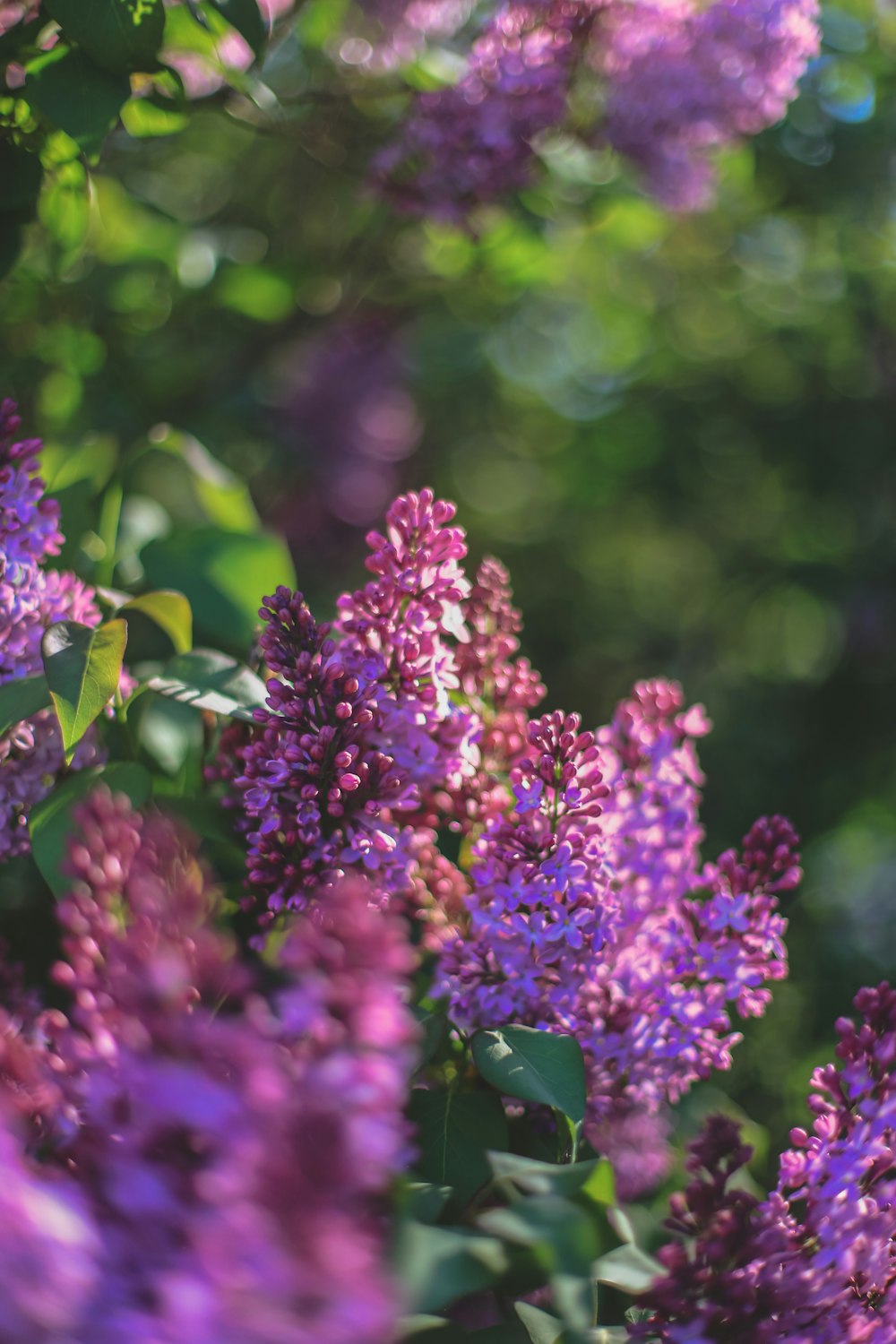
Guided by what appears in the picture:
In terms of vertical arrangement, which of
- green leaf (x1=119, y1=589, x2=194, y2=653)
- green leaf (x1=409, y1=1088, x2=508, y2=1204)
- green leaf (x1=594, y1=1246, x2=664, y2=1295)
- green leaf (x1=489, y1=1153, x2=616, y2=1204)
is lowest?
green leaf (x1=594, y1=1246, x2=664, y2=1295)

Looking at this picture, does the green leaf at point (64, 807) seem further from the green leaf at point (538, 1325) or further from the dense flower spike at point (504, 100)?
the dense flower spike at point (504, 100)

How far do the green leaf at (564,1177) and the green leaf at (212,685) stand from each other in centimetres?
29

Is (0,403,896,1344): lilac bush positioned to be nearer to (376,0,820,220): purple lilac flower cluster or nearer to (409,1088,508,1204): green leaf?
(409,1088,508,1204): green leaf

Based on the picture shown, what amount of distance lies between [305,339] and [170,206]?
0.30 metres

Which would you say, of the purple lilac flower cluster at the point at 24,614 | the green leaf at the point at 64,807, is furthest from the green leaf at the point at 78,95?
the green leaf at the point at 64,807

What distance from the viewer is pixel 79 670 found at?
598mm

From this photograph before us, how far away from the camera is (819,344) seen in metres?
2.23

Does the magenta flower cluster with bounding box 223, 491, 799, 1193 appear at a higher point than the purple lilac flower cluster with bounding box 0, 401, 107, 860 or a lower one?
lower

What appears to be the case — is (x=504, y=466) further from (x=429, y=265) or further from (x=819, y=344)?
(x=429, y=265)

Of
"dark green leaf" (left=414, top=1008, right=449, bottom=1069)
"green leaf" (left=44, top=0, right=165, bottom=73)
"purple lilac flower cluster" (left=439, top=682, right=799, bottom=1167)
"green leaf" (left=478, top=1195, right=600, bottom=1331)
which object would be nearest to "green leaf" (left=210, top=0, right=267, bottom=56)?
"green leaf" (left=44, top=0, right=165, bottom=73)

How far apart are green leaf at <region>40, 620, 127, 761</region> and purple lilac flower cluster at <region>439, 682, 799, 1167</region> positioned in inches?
9.6

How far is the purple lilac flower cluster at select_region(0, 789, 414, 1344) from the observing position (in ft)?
0.99

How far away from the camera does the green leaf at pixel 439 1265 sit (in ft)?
1.31

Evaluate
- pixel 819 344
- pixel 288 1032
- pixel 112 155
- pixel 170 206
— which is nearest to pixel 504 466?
pixel 819 344
